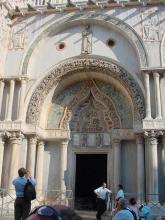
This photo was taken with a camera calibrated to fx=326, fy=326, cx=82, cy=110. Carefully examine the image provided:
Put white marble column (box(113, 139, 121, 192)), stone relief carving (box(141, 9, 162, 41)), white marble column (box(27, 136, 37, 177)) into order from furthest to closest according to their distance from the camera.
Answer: stone relief carving (box(141, 9, 162, 41)) → white marble column (box(27, 136, 37, 177)) → white marble column (box(113, 139, 121, 192))

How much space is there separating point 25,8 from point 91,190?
36.9 ft

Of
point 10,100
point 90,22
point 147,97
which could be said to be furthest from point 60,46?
point 147,97

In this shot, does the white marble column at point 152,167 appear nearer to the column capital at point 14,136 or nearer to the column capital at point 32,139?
the column capital at point 32,139

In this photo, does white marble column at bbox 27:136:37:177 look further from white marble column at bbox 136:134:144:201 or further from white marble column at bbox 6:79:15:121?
white marble column at bbox 136:134:144:201

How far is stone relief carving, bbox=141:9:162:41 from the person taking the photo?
16.7 metres

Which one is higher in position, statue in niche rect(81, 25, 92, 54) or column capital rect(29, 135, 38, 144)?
statue in niche rect(81, 25, 92, 54)

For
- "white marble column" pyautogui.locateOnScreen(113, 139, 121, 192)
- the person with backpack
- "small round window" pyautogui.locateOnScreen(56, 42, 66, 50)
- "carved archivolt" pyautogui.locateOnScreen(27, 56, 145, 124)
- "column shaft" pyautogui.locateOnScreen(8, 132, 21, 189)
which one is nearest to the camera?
the person with backpack

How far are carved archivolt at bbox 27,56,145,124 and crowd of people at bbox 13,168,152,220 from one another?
6.08 metres

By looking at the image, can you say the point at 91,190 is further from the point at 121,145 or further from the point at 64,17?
the point at 64,17

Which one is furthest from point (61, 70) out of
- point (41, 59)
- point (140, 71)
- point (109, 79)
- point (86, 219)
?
point (86, 219)

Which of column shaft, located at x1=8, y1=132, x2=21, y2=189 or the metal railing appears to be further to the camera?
column shaft, located at x1=8, y1=132, x2=21, y2=189

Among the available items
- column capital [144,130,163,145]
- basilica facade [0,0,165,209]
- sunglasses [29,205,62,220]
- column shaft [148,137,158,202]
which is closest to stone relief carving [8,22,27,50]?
basilica facade [0,0,165,209]

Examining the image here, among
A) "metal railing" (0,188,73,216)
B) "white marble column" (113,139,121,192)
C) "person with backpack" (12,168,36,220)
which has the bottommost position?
"metal railing" (0,188,73,216)

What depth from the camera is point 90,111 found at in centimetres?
1803
